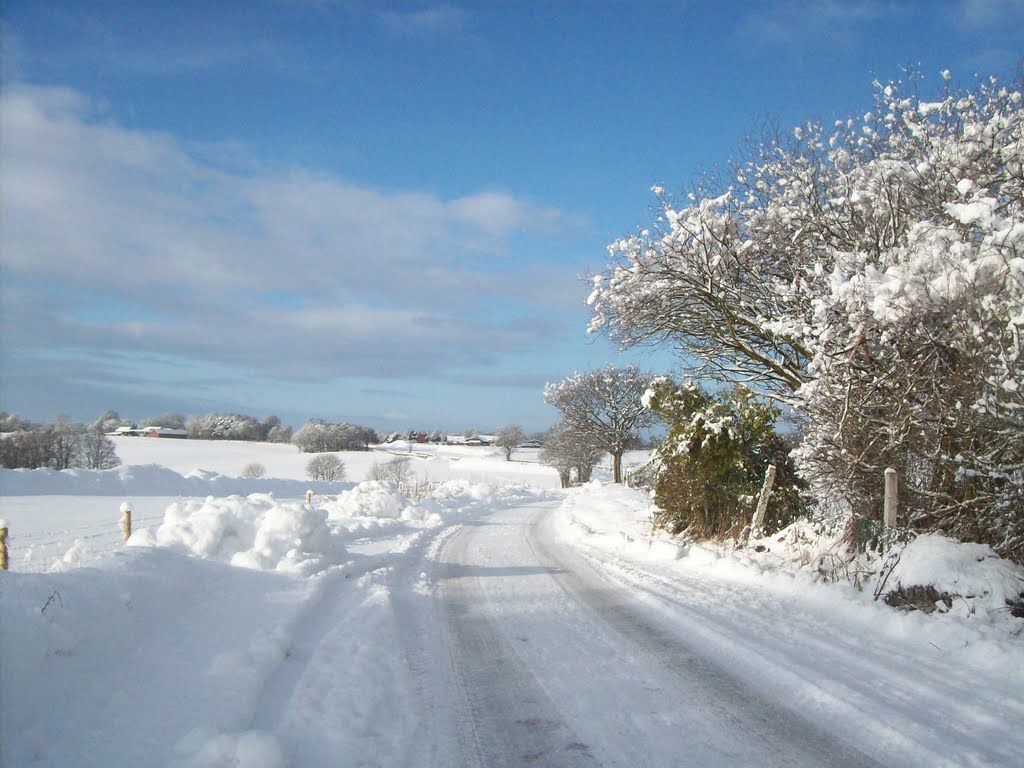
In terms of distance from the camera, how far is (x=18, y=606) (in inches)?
178

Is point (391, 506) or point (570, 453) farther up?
point (570, 453)

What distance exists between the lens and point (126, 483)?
3297cm

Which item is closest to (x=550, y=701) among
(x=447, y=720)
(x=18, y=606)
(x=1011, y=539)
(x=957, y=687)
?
(x=447, y=720)

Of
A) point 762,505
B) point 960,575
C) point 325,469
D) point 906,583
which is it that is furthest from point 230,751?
point 325,469

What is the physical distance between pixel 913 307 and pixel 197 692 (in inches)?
309

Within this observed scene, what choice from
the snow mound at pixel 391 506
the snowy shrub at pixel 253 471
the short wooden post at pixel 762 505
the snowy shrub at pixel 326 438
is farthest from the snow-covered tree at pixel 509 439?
the short wooden post at pixel 762 505

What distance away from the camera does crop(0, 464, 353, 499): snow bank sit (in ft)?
94.9

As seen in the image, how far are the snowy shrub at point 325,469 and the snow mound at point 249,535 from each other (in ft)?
177

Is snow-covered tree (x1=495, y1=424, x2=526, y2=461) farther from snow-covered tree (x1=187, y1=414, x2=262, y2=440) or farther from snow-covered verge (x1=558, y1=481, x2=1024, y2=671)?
snow-covered verge (x1=558, y1=481, x2=1024, y2=671)

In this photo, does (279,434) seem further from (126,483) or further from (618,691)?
(618,691)

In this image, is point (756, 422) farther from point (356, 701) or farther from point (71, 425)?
point (71, 425)

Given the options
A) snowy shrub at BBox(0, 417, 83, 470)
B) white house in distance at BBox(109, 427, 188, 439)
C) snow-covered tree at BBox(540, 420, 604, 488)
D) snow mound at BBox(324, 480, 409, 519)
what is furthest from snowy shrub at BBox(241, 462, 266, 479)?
→ white house in distance at BBox(109, 427, 188, 439)

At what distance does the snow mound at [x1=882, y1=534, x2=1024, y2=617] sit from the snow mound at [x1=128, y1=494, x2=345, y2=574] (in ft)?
25.0

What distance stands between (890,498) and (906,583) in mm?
1420
